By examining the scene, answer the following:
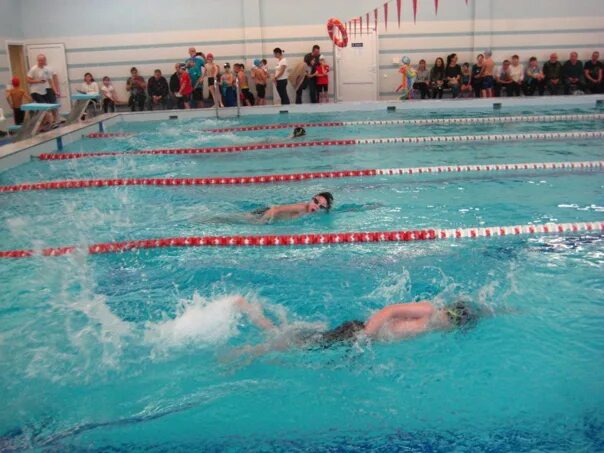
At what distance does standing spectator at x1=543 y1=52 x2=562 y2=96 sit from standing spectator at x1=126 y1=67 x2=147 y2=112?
959 centimetres

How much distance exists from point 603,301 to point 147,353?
2864 mm

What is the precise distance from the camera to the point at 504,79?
15.0 m

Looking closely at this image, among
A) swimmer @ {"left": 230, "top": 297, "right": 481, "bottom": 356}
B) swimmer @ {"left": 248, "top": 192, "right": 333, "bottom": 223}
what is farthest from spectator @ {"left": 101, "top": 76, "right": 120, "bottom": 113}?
swimmer @ {"left": 230, "top": 297, "right": 481, "bottom": 356}

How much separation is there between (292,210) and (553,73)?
11.5 metres

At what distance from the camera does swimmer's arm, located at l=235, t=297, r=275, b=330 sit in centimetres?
383

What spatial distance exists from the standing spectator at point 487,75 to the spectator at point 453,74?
543 millimetres

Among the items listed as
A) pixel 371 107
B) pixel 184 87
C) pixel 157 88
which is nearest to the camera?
pixel 371 107

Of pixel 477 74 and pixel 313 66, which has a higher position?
pixel 313 66

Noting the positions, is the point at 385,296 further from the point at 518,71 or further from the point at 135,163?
the point at 518,71

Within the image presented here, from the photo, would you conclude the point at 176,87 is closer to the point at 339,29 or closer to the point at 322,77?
the point at 322,77

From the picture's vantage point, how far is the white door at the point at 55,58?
15750 millimetres

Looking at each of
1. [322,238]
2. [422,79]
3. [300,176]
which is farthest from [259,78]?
[322,238]

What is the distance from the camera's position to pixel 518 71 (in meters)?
14.9

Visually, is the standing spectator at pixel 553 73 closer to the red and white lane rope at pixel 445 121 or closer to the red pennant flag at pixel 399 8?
the red and white lane rope at pixel 445 121
